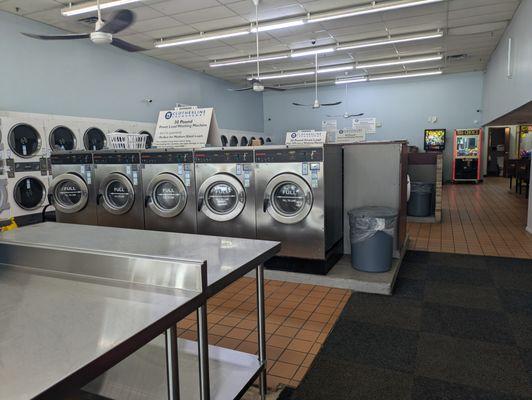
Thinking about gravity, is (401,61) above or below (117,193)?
above

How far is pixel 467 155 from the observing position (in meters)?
13.7

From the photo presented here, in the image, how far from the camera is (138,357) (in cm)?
211

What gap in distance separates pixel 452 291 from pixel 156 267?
3.28 m

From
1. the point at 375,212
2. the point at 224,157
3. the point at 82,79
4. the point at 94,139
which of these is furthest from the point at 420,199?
the point at 82,79

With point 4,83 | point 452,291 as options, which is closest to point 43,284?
point 452,291

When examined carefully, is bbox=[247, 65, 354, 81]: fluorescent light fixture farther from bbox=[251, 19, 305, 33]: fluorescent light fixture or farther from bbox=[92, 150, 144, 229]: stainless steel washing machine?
bbox=[92, 150, 144, 229]: stainless steel washing machine

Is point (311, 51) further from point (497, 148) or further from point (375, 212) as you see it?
point (497, 148)

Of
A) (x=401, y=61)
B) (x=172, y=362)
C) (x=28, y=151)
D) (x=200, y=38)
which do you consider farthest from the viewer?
(x=401, y=61)

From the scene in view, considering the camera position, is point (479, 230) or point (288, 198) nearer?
point (288, 198)

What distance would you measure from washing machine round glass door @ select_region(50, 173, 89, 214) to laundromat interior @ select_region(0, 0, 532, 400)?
22mm

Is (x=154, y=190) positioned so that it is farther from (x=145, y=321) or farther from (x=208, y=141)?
(x=145, y=321)

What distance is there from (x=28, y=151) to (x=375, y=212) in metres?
5.72

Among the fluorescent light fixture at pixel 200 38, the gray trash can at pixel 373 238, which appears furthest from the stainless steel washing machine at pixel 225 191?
the fluorescent light fixture at pixel 200 38

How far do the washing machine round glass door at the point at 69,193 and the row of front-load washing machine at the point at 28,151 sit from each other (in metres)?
1.22
